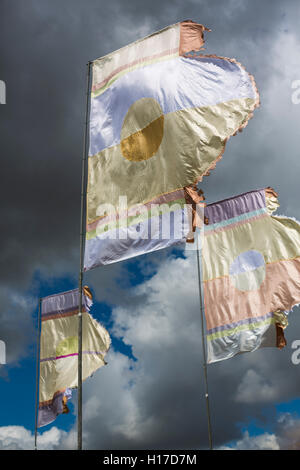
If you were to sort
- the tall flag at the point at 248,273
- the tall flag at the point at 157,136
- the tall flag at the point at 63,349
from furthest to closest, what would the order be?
the tall flag at the point at 63,349
the tall flag at the point at 248,273
the tall flag at the point at 157,136

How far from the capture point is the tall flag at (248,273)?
22984 millimetres

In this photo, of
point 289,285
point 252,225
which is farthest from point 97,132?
point 289,285

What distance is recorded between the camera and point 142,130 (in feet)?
68.0

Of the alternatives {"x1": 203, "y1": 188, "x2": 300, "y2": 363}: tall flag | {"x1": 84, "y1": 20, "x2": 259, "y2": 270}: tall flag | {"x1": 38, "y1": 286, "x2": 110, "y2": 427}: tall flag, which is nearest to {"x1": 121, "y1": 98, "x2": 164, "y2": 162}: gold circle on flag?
{"x1": 84, "y1": 20, "x2": 259, "y2": 270}: tall flag

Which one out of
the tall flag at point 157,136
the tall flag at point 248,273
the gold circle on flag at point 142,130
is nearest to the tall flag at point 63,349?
the tall flag at point 248,273

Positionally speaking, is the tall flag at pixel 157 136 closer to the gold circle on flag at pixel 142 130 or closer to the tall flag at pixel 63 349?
the gold circle on flag at pixel 142 130

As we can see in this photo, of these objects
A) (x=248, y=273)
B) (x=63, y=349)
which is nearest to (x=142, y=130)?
(x=248, y=273)

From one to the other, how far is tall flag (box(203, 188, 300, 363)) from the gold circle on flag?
6.80 metres

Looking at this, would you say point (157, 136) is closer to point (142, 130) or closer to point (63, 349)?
point (142, 130)

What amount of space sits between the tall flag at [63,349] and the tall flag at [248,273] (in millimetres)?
9953

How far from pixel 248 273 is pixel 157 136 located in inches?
311
